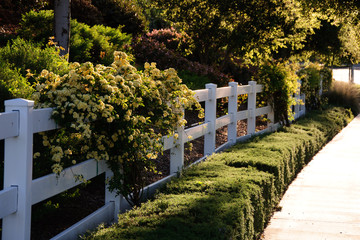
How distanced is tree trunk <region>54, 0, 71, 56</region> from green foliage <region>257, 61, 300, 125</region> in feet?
15.6

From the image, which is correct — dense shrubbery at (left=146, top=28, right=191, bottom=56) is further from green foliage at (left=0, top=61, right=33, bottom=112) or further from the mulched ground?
green foliage at (left=0, top=61, right=33, bottom=112)

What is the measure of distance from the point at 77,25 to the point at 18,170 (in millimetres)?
8491

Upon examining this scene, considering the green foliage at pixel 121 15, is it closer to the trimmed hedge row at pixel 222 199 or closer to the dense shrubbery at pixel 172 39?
the dense shrubbery at pixel 172 39

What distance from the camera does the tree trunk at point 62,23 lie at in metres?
9.43

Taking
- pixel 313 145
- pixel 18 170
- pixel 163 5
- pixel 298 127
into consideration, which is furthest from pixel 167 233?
pixel 163 5

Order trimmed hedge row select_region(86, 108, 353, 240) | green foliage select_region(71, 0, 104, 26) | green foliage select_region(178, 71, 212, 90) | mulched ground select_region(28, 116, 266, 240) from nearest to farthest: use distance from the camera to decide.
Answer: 1. trimmed hedge row select_region(86, 108, 353, 240)
2. mulched ground select_region(28, 116, 266, 240)
3. green foliage select_region(178, 71, 212, 90)
4. green foliage select_region(71, 0, 104, 26)

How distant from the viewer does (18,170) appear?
3.67 meters

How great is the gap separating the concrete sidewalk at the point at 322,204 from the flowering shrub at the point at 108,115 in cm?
200

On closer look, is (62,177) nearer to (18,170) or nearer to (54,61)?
(18,170)

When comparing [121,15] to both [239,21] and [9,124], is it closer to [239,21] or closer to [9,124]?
[239,21]

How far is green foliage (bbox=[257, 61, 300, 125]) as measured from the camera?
471 inches

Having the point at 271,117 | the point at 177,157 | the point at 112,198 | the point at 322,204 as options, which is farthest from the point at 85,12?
the point at 112,198

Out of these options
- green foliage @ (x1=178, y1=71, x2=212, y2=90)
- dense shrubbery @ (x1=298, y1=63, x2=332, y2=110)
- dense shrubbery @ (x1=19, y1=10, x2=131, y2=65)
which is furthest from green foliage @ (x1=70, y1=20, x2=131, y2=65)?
dense shrubbery @ (x1=298, y1=63, x2=332, y2=110)

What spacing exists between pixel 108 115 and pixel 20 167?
3.31 feet
